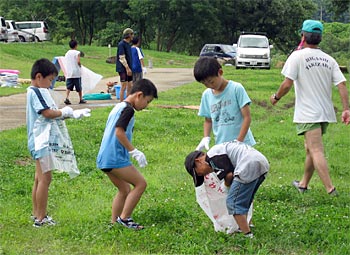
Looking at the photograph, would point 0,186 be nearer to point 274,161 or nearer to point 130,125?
point 130,125

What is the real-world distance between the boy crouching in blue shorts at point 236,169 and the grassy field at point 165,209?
0.92 ft

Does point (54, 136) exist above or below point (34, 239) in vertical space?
above

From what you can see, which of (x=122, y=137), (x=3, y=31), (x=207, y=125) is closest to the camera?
(x=122, y=137)

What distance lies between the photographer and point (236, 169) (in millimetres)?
5016

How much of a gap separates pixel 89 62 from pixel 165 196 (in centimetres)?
2697

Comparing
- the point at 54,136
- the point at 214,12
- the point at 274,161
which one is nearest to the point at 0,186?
the point at 54,136

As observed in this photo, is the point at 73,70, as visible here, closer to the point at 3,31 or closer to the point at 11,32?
the point at 3,31

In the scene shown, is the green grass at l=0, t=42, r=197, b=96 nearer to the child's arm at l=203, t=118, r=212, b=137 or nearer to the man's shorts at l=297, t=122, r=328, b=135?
the man's shorts at l=297, t=122, r=328, b=135

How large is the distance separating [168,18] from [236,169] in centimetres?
5127

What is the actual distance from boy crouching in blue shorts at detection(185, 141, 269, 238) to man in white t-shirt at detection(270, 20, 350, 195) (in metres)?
1.79

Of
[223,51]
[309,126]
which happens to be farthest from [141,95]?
[223,51]

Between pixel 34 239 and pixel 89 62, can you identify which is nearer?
pixel 34 239

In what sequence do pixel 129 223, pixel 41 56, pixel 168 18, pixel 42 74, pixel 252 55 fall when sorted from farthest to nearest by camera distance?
pixel 168 18 < pixel 41 56 < pixel 252 55 < pixel 42 74 < pixel 129 223

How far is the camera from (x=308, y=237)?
5254 mm
